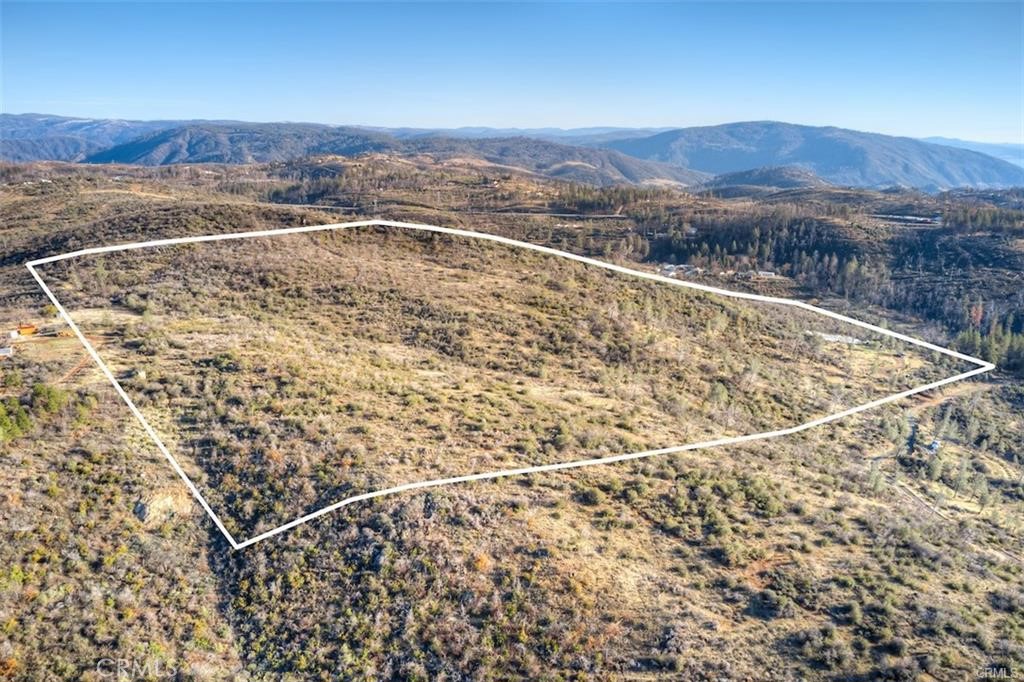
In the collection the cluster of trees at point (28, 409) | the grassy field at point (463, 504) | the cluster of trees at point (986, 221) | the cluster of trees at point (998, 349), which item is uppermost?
the cluster of trees at point (986, 221)

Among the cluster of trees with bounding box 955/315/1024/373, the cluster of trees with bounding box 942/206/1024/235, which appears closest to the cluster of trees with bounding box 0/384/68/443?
the cluster of trees with bounding box 955/315/1024/373

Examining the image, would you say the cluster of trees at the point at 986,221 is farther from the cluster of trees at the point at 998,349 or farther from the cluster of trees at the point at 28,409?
the cluster of trees at the point at 28,409

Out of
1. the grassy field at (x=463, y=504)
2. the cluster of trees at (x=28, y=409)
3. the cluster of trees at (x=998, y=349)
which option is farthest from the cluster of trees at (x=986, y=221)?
the cluster of trees at (x=28, y=409)

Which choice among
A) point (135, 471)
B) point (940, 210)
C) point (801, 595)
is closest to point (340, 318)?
point (135, 471)

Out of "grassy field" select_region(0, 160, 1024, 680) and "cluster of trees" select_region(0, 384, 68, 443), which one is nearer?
"grassy field" select_region(0, 160, 1024, 680)

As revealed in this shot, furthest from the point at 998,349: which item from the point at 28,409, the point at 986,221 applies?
the point at 986,221

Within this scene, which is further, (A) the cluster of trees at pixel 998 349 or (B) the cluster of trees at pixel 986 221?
(B) the cluster of trees at pixel 986 221

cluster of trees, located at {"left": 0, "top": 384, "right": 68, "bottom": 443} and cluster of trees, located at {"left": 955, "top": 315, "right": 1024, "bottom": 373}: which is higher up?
cluster of trees, located at {"left": 0, "top": 384, "right": 68, "bottom": 443}

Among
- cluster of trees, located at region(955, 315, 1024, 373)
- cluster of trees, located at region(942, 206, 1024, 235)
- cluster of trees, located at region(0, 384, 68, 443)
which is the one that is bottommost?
cluster of trees, located at region(955, 315, 1024, 373)

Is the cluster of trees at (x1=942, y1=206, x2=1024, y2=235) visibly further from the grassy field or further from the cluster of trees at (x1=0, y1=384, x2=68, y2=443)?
the cluster of trees at (x1=0, y1=384, x2=68, y2=443)

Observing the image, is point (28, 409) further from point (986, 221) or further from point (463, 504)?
point (986, 221)

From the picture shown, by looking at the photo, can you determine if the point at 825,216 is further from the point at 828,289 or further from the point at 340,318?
the point at 340,318
